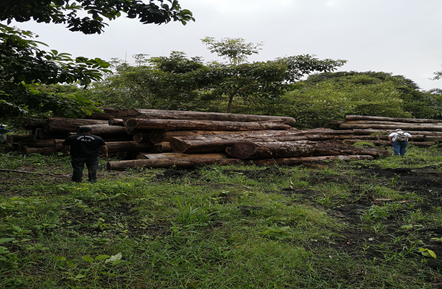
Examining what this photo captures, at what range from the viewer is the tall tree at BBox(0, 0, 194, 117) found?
3.87 metres

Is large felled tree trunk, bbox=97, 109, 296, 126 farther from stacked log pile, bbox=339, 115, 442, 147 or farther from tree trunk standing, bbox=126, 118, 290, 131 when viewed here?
stacked log pile, bbox=339, 115, 442, 147

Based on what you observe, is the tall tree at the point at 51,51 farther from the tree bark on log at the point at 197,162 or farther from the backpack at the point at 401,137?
the backpack at the point at 401,137

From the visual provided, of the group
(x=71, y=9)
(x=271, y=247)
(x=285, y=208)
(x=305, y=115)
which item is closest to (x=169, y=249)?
(x=271, y=247)

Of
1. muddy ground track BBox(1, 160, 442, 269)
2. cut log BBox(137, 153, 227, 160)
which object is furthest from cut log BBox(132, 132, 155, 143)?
muddy ground track BBox(1, 160, 442, 269)

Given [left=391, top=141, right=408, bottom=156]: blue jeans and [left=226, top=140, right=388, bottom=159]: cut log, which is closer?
[left=226, top=140, right=388, bottom=159]: cut log

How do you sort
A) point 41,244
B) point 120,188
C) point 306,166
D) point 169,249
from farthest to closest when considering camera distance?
point 306,166
point 120,188
point 169,249
point 41,244

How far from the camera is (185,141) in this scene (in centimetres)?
848

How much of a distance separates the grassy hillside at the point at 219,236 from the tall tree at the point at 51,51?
1561mm

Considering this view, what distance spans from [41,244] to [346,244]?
3.36m

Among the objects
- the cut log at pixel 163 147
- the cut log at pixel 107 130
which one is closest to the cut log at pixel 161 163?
the cut log at pixel 163 147

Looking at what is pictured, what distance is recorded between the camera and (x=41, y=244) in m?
2.99

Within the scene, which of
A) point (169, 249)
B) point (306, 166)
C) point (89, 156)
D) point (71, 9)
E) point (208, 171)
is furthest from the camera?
point (306, 166)

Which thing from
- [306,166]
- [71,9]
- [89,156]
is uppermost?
[71,9]

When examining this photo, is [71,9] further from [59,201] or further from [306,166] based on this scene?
[306,166]
